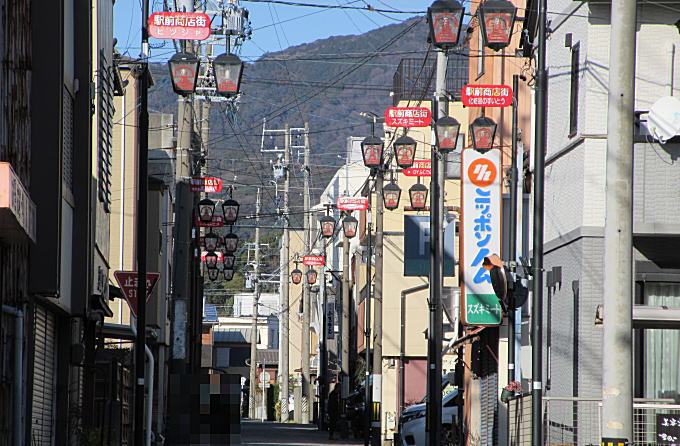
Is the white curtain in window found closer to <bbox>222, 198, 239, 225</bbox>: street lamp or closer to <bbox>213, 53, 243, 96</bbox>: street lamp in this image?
<bbox>213, 53, 243, 96</bbox>: street lamp

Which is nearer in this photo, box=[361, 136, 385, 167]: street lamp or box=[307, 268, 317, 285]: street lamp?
box=[361, 136, 385, 167]: street lamp

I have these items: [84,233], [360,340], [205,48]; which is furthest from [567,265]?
[360,340]

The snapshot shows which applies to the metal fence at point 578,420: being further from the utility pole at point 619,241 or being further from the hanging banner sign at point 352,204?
the hanging banner sign at point 352,204

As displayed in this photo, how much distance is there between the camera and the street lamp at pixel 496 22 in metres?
21.1

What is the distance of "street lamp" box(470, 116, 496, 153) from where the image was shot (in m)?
25.6

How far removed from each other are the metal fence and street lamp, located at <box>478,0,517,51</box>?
21.7 feet

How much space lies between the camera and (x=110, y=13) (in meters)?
24.6

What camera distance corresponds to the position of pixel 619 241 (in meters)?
11.8

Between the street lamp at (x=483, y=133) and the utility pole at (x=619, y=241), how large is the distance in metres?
13.5

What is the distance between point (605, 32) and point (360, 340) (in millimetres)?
46930

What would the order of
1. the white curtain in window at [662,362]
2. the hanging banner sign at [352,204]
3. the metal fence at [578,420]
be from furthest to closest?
the hanging banner sign at [352,204]
the white curtain in window at [662,362]
the metal fence at [578,420]

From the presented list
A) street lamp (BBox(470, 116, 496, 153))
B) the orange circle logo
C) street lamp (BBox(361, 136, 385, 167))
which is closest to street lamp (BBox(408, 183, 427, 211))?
street lamp (BBox(361, 136, 385, 167))

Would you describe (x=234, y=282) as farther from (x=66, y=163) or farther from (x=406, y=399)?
(x=66, y=163)

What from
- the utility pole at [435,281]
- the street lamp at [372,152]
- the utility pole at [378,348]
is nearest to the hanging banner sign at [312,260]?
the utility pole at [378,348]
